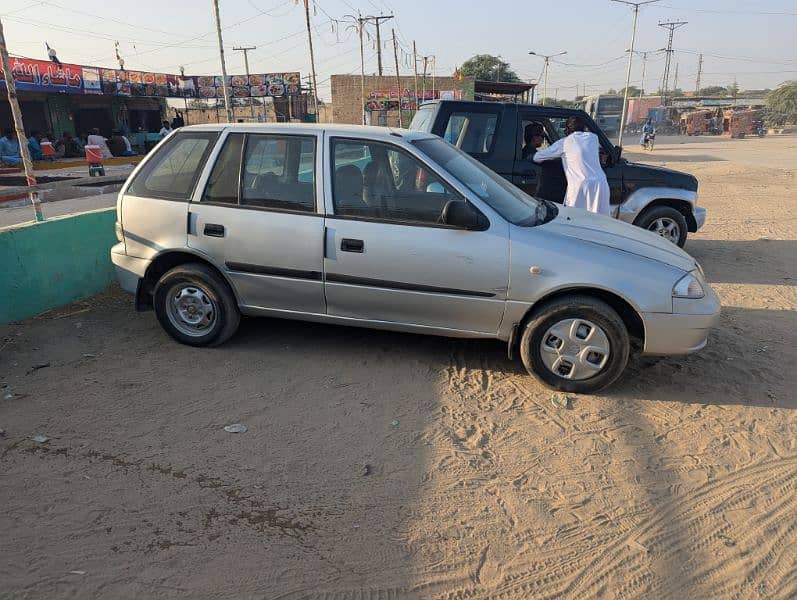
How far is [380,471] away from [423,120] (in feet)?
16.8

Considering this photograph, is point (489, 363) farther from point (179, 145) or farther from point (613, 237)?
point (179, 145)

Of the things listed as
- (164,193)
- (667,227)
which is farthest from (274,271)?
(667,227)

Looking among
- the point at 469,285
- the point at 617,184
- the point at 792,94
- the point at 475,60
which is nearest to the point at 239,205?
the point at 469,285

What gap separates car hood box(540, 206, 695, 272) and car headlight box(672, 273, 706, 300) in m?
0.09

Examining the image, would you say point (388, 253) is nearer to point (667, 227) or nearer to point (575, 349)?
point (575, 349)

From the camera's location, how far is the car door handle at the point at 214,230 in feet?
14.6

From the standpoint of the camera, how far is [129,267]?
4824mm

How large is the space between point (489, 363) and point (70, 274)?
4151mm

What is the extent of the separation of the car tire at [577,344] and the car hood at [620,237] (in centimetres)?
44

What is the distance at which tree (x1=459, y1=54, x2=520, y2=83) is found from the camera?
79750mm

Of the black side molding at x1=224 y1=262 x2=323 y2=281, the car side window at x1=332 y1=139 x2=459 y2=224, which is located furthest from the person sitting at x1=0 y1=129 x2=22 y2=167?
Result: the car side window at x1=332 y1=139 x2=459 y2=224

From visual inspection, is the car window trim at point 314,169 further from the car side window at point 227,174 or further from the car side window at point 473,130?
the car side window at point 473,130

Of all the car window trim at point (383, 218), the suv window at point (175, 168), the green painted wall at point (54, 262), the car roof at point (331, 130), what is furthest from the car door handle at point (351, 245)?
the green painted wall at point (54, 262)

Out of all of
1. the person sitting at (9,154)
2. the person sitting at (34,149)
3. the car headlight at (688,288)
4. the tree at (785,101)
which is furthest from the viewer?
the tree at (785,101)
